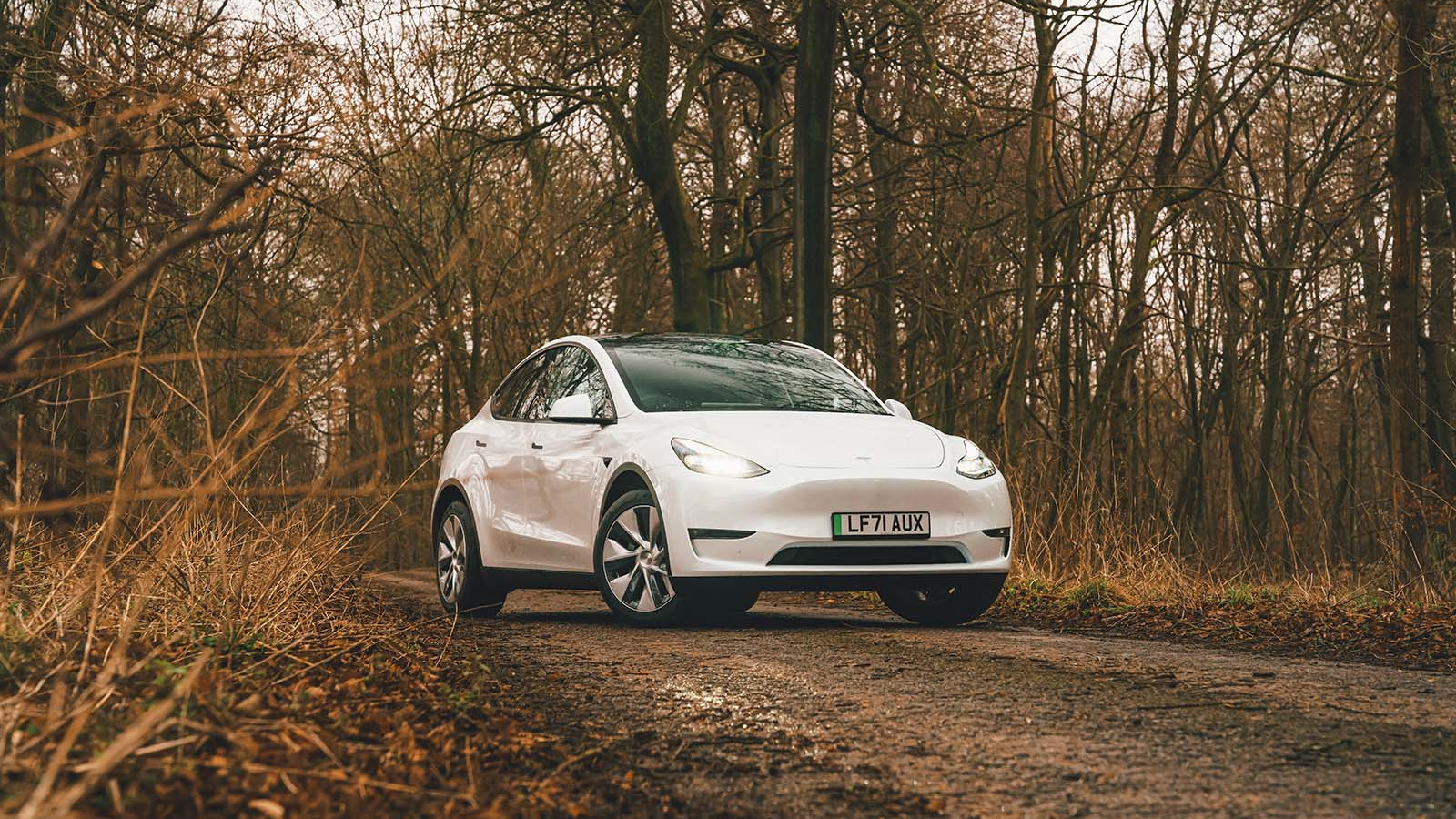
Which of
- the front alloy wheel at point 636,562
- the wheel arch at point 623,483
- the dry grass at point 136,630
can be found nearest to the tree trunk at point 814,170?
the wheel arch at point 623,483

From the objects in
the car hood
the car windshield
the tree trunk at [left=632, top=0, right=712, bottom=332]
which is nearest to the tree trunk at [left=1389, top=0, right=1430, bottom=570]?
the tree trunk at [left=632, top=0, right=712, bottom=332]

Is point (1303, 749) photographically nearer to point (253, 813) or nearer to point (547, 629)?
point (253, 813)

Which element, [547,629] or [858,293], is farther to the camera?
[858,293]

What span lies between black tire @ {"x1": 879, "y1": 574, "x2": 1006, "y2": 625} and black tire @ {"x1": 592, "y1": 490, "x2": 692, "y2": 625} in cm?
117

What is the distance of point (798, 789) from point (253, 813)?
129 centimetres

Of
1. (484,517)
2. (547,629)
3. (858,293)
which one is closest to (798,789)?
(547,629)

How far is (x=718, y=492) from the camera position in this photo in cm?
718

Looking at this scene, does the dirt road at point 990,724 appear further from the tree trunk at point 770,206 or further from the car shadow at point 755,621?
the tree trunk at point 770,206

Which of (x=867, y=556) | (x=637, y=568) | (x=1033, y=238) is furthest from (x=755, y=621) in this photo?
(x=1033, y=238)

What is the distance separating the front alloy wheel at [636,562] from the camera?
7.41m

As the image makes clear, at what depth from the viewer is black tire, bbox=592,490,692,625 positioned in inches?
291

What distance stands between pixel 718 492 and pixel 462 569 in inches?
102

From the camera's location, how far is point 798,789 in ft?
11.4

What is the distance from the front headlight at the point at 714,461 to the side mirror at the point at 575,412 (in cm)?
77
